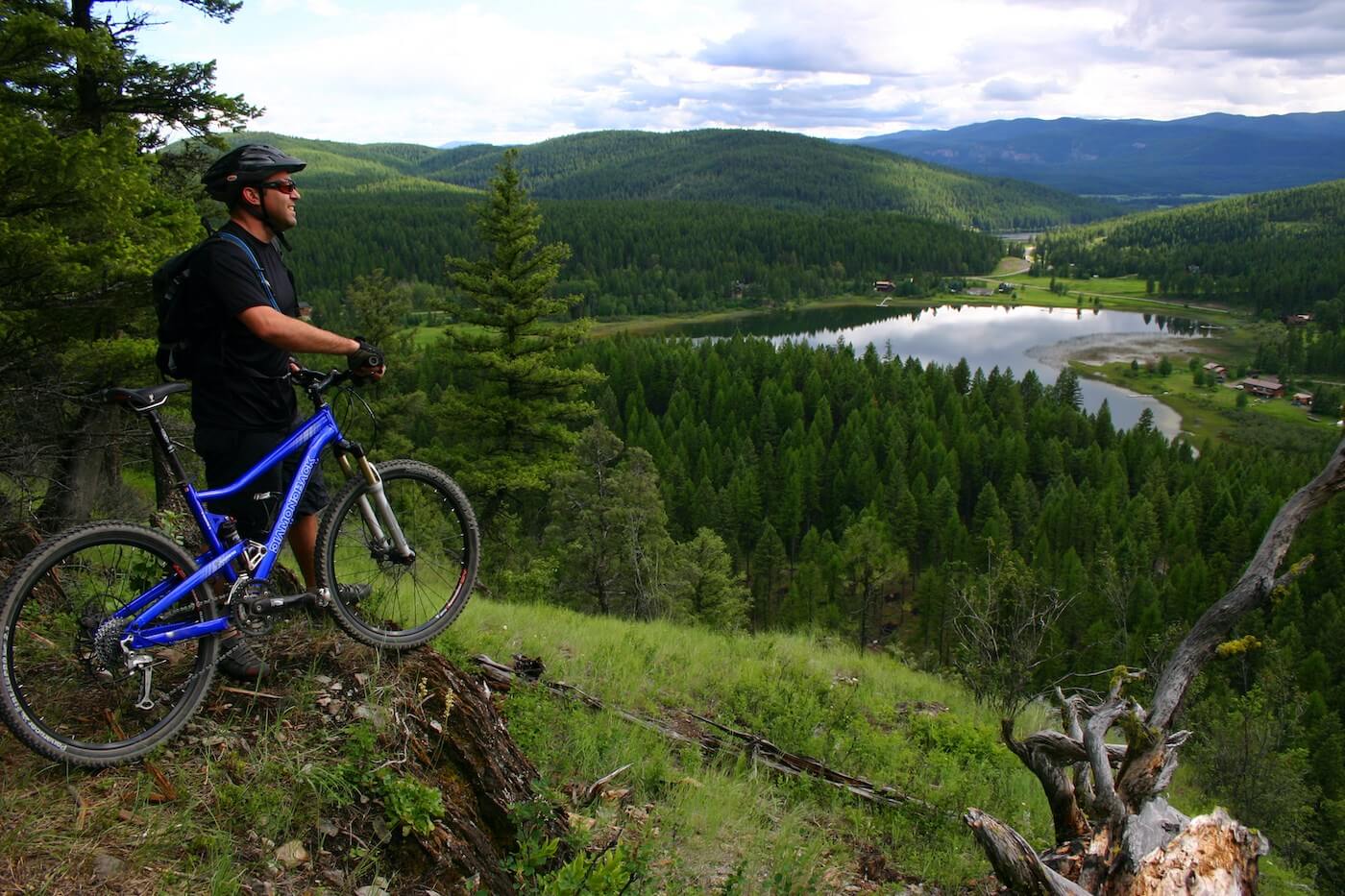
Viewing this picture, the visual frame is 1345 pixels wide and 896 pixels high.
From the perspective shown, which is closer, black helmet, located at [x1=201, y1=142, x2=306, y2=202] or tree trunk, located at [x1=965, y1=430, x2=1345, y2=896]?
tree trunk, located at [x1=965, y1=430, x2=1345, y2=896]

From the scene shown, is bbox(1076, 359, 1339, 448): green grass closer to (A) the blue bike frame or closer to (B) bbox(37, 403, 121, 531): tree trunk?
(B) bbox(37, 403, 121, 531): tree trunk

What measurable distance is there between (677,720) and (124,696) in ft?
13.2

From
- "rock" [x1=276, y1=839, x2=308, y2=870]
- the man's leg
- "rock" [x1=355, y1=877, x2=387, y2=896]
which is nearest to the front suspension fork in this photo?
the man's leg

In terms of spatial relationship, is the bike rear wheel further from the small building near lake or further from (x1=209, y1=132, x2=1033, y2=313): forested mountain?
(x1=209, y1=132, x2=1033, y2=313): forested mountain

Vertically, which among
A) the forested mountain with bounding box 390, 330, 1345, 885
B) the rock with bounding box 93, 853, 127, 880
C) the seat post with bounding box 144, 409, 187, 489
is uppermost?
the seat post with bounding box 144, 409, 187, 489

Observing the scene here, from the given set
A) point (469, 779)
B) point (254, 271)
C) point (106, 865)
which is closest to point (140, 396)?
point (254, 271)

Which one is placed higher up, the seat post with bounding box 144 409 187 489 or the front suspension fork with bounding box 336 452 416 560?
the seat post with bounding box 144 409 187 489

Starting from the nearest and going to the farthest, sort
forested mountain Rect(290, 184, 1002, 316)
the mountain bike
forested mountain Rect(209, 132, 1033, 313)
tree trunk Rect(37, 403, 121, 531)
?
the mountain bike → tree trunk Rect(37, 403, 121, 531) → forested mountain Rect(290, 184, 1002, 316) → forested mountain Rect(209, 132, 1033, 313)

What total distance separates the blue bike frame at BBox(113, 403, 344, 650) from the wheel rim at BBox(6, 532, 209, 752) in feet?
0.27

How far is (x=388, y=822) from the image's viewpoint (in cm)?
368

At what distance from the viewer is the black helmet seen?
4078 mm

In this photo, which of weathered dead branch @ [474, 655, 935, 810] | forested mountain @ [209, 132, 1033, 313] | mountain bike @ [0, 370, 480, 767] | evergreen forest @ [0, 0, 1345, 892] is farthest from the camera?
forested mountain @ [209, 132, 1033, 313]

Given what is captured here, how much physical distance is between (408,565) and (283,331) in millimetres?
1545

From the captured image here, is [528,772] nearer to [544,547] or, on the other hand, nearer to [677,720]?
[677,720]
